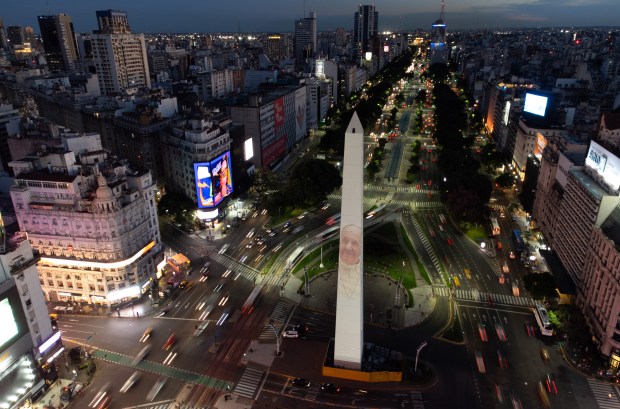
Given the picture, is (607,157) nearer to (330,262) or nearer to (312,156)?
(330,262)

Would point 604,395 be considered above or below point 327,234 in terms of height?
above

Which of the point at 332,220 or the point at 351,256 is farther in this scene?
the point at 332,220

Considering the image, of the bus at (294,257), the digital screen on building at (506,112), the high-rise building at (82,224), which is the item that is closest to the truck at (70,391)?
the high-rise building at (82,224)

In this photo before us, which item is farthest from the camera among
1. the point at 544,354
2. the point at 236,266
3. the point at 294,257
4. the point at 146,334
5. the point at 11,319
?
the point at 294,257

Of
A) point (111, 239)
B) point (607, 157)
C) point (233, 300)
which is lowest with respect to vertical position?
point (233, 300)

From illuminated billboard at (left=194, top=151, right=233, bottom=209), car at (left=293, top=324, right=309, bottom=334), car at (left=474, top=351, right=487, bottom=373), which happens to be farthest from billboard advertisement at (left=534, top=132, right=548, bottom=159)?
car at (left=293, top=324, right=309, bottom=334)

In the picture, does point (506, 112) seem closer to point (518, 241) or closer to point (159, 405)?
point (518, 241)

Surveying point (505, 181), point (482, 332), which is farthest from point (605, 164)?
point (505, 181)

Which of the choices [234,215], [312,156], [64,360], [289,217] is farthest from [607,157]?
[312,156]
